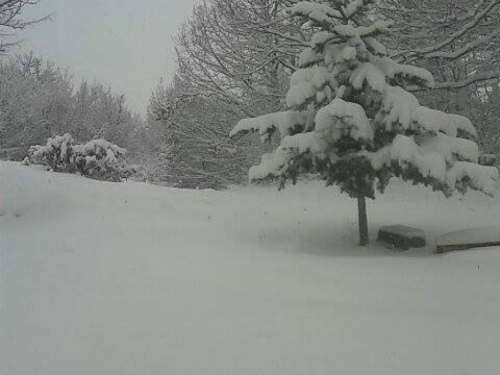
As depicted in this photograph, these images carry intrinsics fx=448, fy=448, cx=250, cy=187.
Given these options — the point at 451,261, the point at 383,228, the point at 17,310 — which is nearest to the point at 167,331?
the point at 17,310

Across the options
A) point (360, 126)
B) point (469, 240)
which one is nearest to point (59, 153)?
point (360, 126)

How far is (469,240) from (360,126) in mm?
2225

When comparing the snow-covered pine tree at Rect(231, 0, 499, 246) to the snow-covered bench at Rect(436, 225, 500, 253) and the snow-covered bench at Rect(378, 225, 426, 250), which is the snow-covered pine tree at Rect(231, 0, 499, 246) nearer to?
the snow-covered bench at Rect(378, 225, 426, 250)

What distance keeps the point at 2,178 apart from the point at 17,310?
6201mm

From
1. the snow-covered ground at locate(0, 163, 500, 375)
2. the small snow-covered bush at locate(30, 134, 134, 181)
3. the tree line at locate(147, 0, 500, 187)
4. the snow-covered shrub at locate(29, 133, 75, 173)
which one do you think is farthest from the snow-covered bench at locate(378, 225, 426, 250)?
the snow-covered shrub at locate(29, 133, 75, 173)

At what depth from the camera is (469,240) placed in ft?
20.7

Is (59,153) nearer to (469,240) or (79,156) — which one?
(79,156)

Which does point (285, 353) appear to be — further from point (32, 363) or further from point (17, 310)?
point (17, 310)

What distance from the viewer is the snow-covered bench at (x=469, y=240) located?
20.4 ft

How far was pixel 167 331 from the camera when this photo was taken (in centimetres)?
308

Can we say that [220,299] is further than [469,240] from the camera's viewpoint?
No

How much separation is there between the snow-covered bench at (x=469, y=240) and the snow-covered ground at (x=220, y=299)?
0.94ft

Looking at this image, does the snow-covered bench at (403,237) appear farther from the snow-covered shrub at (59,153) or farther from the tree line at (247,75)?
the snow-covered shrub at (59,153)

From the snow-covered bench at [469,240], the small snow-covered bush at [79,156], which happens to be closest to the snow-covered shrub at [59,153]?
the small snow-covered bush at [79,156]
